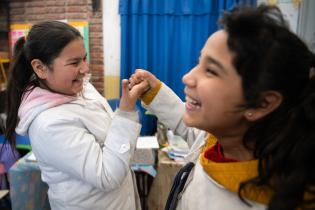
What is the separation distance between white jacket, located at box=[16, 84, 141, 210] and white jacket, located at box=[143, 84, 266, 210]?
132 mm

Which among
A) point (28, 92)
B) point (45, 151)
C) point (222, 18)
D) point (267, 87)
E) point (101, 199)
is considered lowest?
point (101, 199)

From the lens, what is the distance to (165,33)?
2926 millimetres

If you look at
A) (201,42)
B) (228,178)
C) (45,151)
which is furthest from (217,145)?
(201,42)

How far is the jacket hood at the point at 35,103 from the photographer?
0.97 meters

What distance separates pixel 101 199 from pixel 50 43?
0.63m

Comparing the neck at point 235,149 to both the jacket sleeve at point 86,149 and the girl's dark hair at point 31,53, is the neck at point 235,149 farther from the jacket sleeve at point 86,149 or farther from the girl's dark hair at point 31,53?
the girl's dark hair at point 31,53

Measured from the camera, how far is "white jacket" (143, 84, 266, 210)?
660 mm

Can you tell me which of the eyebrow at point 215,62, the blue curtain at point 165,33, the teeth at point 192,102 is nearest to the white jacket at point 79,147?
the teeth at point 192,102

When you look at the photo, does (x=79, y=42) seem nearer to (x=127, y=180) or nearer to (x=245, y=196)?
(x=127, y=180)

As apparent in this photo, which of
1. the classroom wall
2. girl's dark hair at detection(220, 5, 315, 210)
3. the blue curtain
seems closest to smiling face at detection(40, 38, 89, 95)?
girl's dark hair at detection(220, 5, 315, 210)

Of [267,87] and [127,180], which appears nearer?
[267,87]

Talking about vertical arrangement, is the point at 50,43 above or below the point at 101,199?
above

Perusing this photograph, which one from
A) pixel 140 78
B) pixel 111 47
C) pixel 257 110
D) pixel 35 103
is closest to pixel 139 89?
pixel 140 78

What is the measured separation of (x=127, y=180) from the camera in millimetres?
1144
